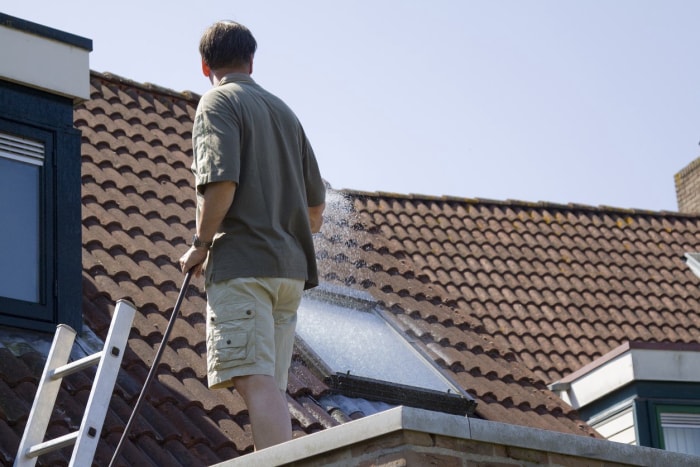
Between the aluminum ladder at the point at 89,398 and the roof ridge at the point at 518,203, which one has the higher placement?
the roof ridge at the point at 518,203

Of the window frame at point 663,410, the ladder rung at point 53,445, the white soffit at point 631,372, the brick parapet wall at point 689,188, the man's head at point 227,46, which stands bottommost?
the window frame at point 663,410

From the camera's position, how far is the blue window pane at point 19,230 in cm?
734

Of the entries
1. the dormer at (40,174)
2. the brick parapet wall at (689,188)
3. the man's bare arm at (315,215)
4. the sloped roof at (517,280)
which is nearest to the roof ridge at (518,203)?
the sloped roof at (517,280)

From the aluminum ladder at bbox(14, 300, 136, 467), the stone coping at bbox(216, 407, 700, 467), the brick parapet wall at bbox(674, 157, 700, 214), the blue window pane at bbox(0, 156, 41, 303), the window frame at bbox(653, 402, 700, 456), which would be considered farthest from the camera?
the brick parapet wall at bbox(674, 157, 700, 214)

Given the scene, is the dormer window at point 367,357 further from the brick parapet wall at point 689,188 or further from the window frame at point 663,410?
the brick parapet wall at point 689,188

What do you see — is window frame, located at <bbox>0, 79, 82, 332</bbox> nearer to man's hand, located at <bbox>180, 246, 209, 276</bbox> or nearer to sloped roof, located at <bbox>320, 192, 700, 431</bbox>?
man's hand, located at <bbox>180, 246, 209, 276</bbox>

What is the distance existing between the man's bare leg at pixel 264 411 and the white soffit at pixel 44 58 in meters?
3.59

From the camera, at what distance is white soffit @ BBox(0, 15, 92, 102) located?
782 cm

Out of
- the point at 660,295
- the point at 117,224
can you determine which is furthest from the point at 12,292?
the point at 660,295

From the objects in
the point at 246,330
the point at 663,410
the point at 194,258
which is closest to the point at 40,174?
the point at 194,258

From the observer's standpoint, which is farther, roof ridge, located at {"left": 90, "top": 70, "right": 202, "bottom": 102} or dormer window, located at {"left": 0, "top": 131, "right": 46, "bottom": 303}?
roof ridge, located at {"left": 90, "top": 70, "right": 202, "bottom": 102}

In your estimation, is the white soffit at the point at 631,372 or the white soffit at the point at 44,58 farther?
the white soffit at the point at 631,372

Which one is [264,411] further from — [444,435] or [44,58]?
[44,58]

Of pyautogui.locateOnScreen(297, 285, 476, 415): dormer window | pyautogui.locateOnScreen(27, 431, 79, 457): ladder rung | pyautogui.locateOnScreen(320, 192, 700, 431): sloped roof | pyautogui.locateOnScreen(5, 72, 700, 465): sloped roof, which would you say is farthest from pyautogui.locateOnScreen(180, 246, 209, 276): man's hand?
pyautogui.locateOnScreen(320, 192, 700, 431): sloped roof
